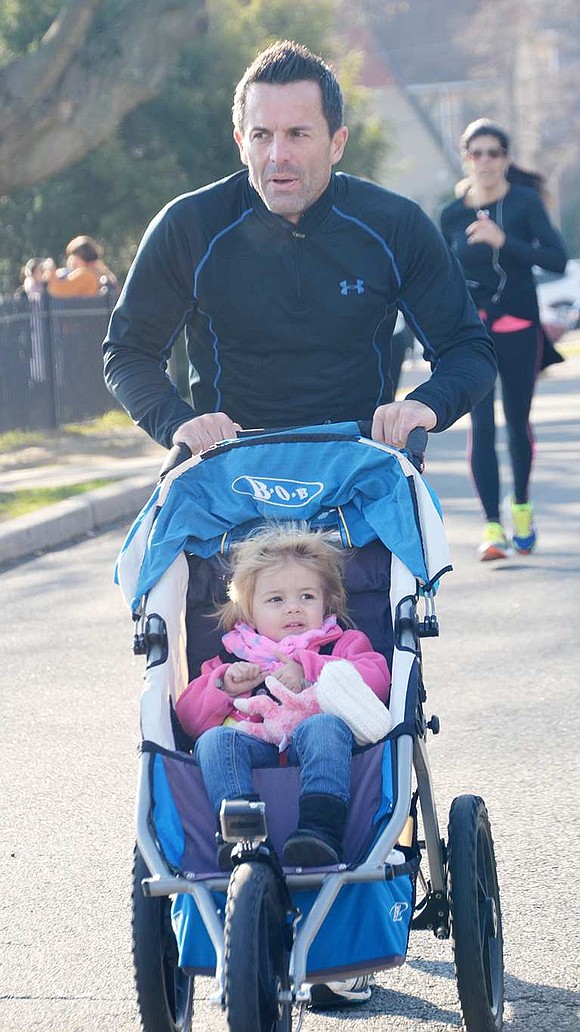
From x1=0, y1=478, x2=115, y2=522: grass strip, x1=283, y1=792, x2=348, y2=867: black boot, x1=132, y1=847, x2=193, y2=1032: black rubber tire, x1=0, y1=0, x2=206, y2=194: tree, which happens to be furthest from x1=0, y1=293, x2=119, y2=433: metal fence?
x1=283, y1=792, x2=348, y2=867: black boot

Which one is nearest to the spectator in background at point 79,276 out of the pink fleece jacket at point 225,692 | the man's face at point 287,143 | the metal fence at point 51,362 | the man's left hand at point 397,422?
the metal fence at point 51,362

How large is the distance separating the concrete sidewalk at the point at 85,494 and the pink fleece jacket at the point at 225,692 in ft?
20.9

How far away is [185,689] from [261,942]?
0.90 meters

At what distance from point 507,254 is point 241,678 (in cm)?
562

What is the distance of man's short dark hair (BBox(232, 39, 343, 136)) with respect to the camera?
169 inches

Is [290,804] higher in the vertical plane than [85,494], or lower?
higher

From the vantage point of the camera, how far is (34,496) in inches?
468

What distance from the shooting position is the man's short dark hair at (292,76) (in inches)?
169

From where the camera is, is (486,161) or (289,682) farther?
(486,161)

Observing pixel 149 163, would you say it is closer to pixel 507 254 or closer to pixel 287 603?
pixel 507 254

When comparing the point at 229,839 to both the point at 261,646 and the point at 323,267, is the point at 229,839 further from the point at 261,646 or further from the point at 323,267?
the point at 323,267

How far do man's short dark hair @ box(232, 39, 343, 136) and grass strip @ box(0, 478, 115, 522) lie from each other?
6753 millimetres

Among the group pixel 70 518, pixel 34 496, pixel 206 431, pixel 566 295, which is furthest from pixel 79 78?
pixel 566 295

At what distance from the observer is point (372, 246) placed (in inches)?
172
